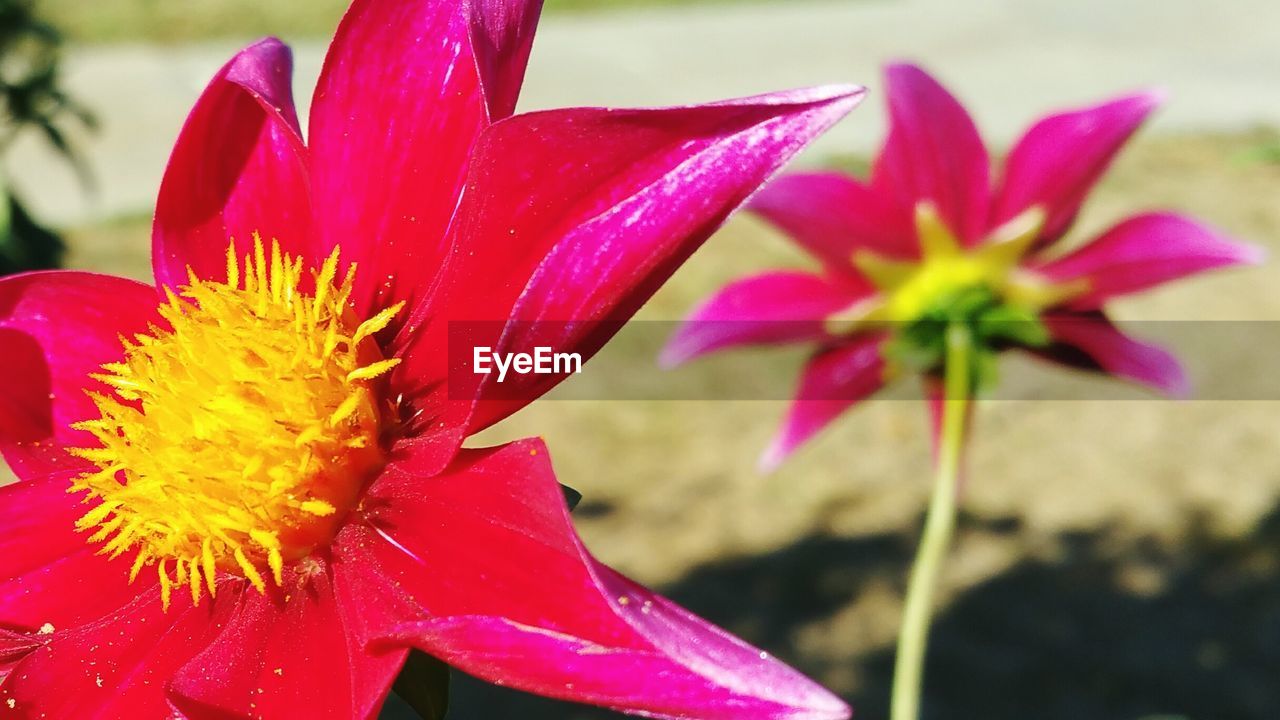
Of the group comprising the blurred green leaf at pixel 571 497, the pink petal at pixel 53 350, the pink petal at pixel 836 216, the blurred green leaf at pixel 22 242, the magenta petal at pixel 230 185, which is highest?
the pink petal at pixel 836 216

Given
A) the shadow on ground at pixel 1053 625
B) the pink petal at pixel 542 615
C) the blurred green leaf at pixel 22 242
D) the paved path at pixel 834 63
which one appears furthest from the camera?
the paved path at pixel 834 63

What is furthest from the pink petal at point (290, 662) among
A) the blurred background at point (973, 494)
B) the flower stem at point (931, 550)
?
the blurred background at point (973, 494)

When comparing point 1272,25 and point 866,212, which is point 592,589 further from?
point 1272,25

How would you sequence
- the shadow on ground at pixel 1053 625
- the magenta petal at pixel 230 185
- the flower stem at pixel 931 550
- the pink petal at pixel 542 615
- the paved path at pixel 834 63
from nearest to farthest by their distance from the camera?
the pink petal at pixel 542 615 → the magenta petal at pixel 230 185 → the flower stem at pixel 931 550 → the shadow on ground at pixel 1053 625 → the paved path at pixel 834 63

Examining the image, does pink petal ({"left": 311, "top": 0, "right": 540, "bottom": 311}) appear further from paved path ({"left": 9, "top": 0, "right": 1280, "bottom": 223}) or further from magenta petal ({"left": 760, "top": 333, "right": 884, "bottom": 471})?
paved path ({"left": 9, "top": 0, "right": 1280, "bottom": 223})

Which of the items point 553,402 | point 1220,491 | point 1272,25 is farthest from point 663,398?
point 1272,25

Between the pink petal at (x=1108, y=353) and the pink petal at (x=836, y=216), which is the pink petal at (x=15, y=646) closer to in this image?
the pink petal at (x=836, y=216)

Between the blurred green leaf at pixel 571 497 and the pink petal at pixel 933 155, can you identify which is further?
the pink petal at pixel 933 155
